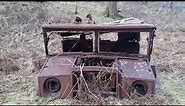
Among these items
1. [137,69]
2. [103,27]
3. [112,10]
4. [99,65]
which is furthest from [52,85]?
[112,10]

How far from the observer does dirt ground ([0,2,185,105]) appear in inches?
211

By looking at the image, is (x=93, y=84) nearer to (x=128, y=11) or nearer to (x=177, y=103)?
(x=177, y=103)

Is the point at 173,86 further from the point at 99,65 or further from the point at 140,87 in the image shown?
the point at 99,65

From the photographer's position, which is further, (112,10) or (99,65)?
(112,10)

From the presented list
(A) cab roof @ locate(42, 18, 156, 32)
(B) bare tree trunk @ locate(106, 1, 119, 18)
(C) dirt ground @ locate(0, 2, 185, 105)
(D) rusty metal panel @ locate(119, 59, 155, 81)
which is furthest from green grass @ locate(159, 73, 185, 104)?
(B) bare tree trunk @ locate(106, 1, 119, 18)

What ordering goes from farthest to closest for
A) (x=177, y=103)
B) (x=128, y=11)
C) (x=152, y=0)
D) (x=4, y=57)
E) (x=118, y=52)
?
(x=152, y=0)
(x=128, y=11)
(x=4, y=57)
(x=118, y=52)
(x=177, y=103)

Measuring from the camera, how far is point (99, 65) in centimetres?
527

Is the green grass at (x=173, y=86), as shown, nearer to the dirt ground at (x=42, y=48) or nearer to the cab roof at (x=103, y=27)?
the dirt ground at (x=42, y=48)

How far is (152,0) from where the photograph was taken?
17266mm

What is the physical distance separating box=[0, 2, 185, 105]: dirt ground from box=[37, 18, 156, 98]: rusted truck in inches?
7.0

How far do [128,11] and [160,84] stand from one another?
8.26 m

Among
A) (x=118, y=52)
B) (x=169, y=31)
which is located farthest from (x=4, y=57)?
(x=169, y=31)

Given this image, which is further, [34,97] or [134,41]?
[134,41]

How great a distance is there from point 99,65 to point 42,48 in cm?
Result: 317
